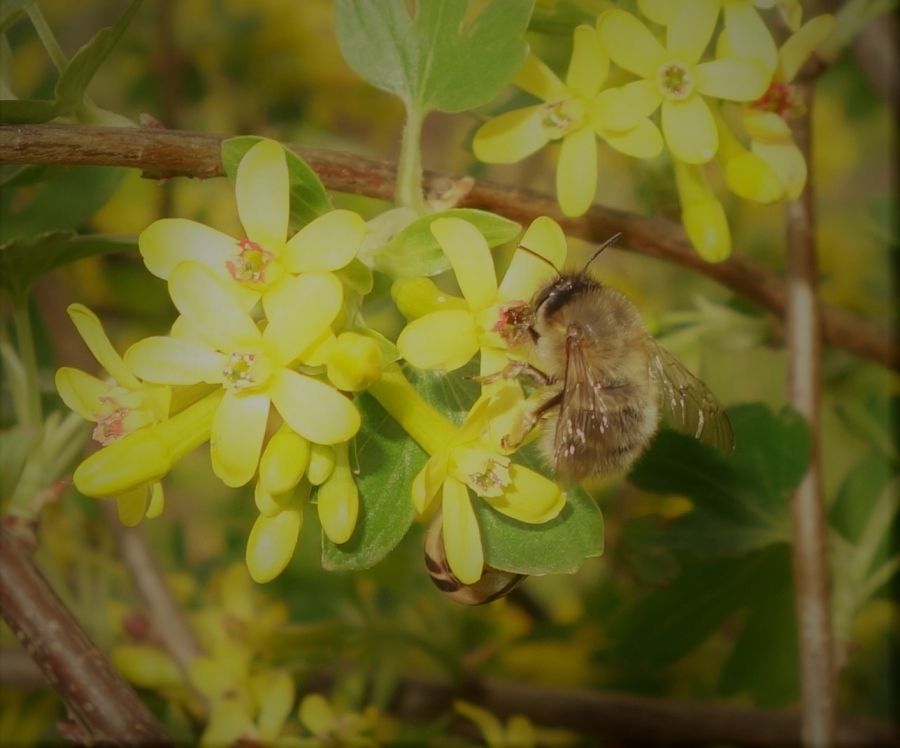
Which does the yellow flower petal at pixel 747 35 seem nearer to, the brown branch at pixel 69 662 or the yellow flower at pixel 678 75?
the yellow flower at pixel 678 75

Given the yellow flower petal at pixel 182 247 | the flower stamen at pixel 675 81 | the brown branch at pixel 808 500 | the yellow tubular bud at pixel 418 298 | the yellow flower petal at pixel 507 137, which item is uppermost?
the flower stamen at pixel 675 81

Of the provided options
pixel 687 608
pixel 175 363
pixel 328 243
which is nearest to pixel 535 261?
pixel 328 243

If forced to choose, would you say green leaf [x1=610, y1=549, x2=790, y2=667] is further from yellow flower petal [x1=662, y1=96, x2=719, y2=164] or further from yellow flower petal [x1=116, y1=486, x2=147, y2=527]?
yellow flower petal [x1=116, y1=486, x2=147, y2=527]

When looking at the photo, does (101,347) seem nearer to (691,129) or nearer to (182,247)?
(182,247)

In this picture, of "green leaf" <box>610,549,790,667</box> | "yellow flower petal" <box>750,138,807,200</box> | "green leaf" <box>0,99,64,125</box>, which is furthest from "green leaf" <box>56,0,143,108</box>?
"green leaf" <box>610,549,790,667</box>

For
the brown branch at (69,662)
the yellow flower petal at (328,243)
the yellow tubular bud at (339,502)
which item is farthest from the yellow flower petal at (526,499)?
the brown branch at (69,662)

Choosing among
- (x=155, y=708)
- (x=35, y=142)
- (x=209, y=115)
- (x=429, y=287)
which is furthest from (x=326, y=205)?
(x=209, y=115)
